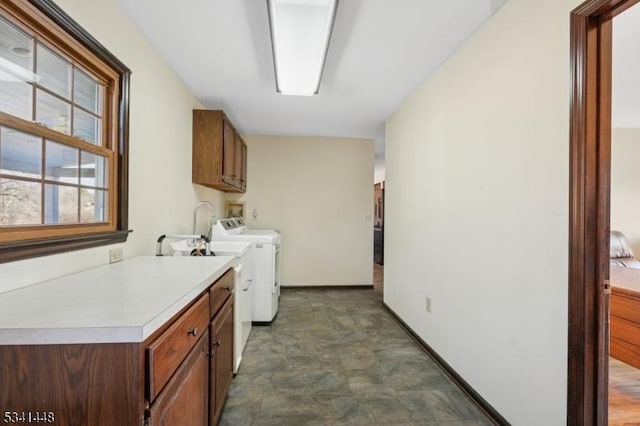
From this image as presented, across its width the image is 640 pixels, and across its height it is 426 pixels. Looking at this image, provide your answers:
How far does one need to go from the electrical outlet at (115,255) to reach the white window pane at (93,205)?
0.18 metres

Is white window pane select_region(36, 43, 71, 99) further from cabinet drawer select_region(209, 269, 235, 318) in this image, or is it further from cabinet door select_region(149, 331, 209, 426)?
cabinet door select_region(149, 331, 209, 426)

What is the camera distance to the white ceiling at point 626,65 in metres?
1.87

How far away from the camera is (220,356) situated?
1655 millimetres

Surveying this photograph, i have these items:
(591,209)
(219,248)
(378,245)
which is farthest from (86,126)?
(378,245)

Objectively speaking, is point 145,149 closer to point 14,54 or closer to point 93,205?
point 93,205

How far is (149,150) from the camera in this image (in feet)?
7.07

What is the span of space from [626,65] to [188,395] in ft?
12.0

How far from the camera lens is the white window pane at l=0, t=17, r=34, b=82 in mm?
1092

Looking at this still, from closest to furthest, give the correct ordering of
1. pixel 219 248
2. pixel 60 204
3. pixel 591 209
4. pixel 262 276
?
pixel 591 209 → pixel 60 204 → pixel 219 248 → pixel 262 276

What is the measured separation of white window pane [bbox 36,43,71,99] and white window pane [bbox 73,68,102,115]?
2.0 inches

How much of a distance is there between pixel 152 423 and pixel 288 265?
3.88m

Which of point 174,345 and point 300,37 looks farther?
point 300,37

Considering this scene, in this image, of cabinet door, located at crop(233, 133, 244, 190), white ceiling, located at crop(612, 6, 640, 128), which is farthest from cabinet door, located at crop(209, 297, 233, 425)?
white ceiling, located at crop(612, 6, 640, 128)

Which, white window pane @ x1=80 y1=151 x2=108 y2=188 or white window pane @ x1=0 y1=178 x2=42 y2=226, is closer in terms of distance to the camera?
white window pane @ x1=0 y1=178 x2=42 y2=226
